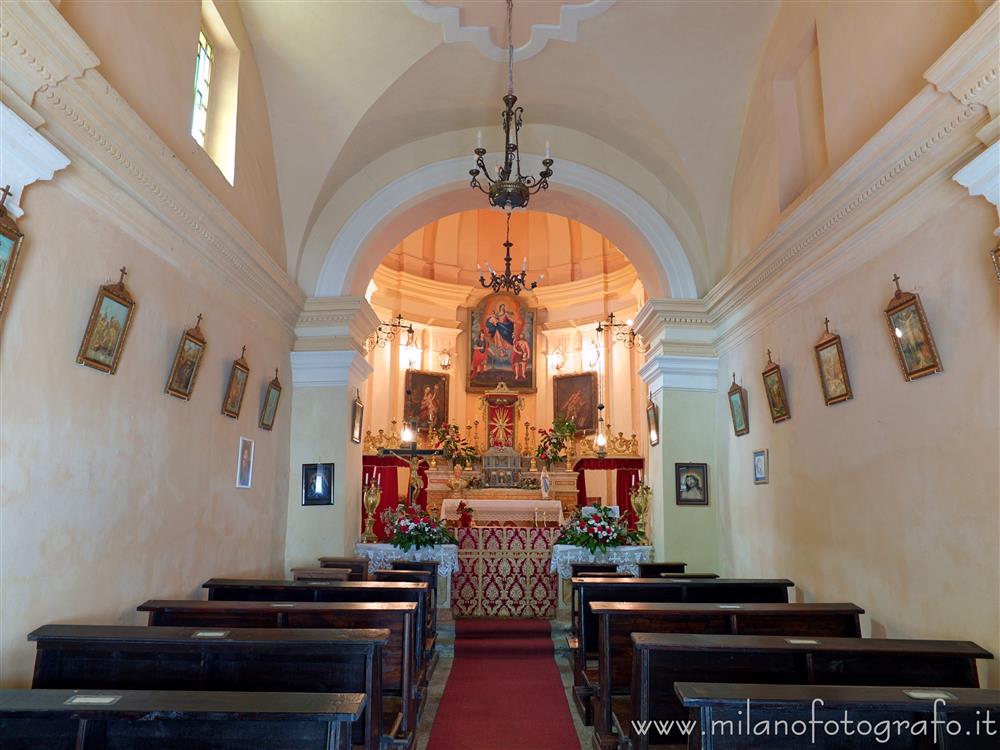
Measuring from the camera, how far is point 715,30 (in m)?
6.98

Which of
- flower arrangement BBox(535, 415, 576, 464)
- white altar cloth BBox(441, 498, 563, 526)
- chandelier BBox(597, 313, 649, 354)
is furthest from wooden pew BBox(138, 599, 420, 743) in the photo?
chandelier BBox(597, 313, 649, 354)

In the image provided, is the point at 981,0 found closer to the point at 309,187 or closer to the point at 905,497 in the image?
the point at 905,497

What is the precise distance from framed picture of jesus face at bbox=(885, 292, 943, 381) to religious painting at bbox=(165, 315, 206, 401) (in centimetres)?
504

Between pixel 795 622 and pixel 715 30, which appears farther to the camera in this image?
pixel 715 30

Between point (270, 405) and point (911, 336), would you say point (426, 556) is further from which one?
point (911, 336)

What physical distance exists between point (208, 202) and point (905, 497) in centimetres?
553

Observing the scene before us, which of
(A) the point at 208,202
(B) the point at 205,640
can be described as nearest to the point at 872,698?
(B) the point at 205,640

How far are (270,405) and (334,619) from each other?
Result: 12.4 ft

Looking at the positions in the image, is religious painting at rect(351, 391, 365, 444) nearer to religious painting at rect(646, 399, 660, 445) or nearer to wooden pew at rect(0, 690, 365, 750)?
religious painting at rect(646, 399, 660, 445)

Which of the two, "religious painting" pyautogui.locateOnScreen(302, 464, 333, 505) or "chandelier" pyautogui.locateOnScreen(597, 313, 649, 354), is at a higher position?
"chandelier" pyautogui.locateOnScreen(597, 313, 649, 354)

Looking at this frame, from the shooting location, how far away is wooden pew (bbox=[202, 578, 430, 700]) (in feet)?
17.2

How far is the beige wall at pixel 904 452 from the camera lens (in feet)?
12.7

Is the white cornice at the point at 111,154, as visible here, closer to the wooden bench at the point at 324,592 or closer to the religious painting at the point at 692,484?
the wooden bench at the point at 324,592

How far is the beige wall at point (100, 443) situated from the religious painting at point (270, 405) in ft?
2.50
